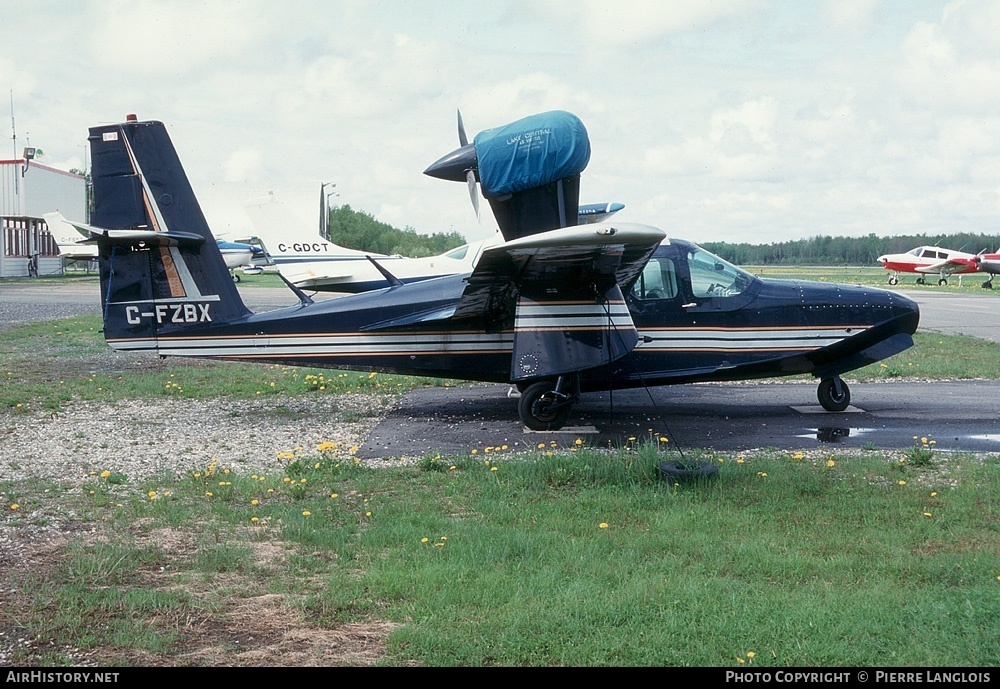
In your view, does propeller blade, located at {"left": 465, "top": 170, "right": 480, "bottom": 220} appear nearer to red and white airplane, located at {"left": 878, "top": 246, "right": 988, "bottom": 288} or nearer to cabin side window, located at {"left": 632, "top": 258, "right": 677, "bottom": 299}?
cabin side window, located at {"left": 632, "top": 258, "right": 677, "bottom": 299}

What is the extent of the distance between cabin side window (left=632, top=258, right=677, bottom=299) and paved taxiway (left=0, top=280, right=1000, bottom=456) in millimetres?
1419

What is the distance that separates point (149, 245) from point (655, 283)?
5791mm

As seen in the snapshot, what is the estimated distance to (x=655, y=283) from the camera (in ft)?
32.0

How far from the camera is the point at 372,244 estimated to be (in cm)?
7206

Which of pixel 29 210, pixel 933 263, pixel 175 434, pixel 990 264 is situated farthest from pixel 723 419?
pixel 29 210

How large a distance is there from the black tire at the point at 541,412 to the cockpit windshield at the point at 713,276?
6.89 feet

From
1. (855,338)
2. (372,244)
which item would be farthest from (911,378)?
(372,244)

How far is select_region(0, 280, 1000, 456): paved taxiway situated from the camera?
865 cm

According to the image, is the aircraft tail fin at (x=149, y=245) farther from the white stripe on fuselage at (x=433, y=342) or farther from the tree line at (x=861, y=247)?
the tree line at (x=861, y=247)

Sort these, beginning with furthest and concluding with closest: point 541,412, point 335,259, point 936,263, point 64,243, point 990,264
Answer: point 936,263 → point 990,264 → point 64,243 → point 335,259 → point 541,412

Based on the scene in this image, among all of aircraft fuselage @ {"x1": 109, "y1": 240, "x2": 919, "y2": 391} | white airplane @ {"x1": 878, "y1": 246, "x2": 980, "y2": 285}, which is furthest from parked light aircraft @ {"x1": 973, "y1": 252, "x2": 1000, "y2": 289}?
aircraft fuselage @ {"x1": 109, "y1": 240, "x2": 919, "y2": 391}

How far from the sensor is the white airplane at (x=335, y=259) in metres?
18.7

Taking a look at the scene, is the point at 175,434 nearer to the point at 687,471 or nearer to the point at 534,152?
the point at 534,152

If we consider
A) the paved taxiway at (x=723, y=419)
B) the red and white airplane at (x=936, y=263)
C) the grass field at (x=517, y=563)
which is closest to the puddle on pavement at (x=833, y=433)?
the paved taxiway at (x=723, y=419)
